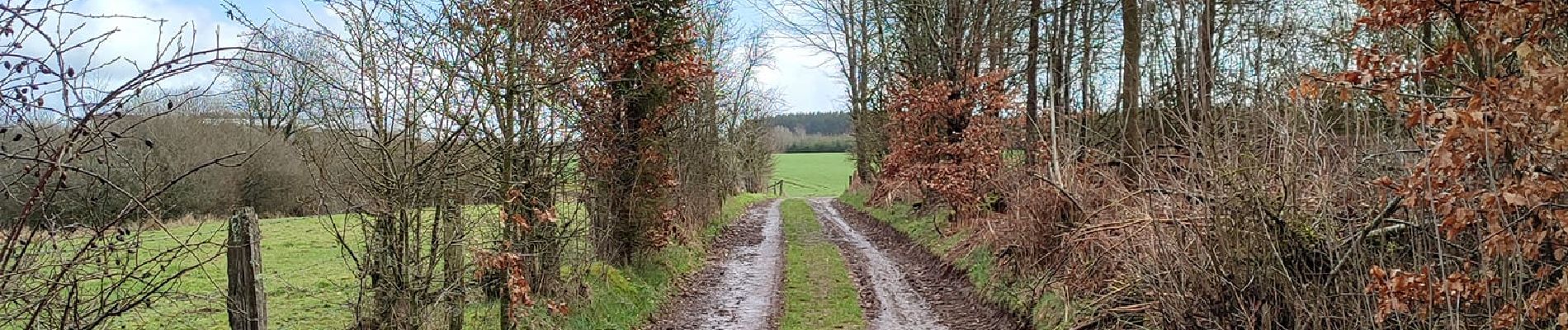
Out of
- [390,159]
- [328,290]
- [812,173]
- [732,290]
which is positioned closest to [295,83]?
[390,159]

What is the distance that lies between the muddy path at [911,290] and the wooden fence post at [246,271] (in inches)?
247

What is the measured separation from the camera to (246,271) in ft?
19.7

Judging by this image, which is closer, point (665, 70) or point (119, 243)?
point (119, 243)

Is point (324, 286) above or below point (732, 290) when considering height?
above

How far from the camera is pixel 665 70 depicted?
45.5 feet

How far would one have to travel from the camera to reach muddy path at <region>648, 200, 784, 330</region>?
1126cm

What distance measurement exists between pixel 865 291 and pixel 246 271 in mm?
8509

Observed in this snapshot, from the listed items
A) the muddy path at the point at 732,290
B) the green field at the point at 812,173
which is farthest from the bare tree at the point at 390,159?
the green field at the point at 812,173

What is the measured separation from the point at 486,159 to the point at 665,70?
21.3 feet

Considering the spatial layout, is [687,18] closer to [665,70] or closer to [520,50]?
[665,70]

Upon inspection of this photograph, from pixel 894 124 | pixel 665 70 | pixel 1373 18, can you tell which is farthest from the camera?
pixel 894 124

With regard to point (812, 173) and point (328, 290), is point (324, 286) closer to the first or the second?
point (328, 290)

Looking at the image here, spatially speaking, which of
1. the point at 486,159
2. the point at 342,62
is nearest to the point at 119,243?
the point at 342,62

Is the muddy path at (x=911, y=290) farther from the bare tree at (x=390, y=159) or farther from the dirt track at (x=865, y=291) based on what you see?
the bare tree at (x=390, y=159)
